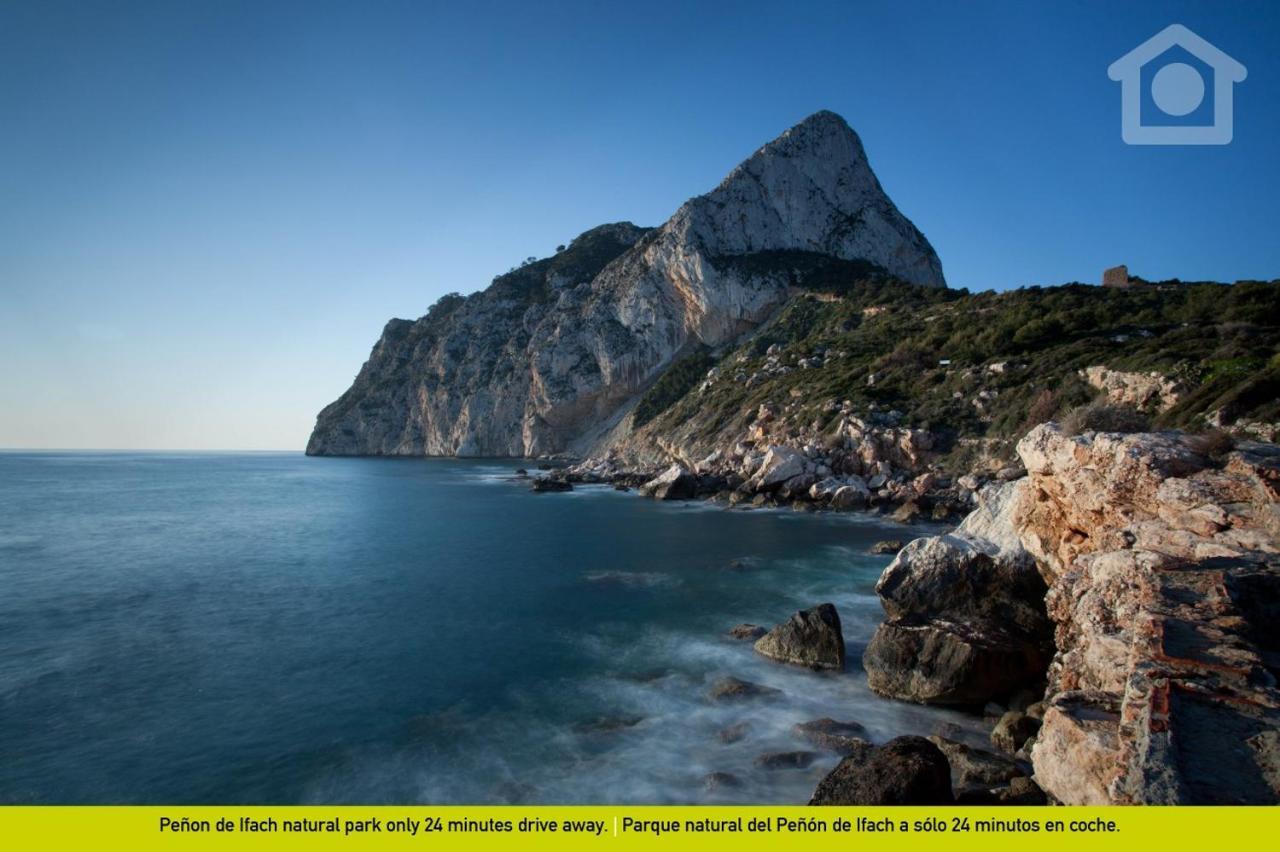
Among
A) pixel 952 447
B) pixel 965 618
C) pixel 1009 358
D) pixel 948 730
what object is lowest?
pixel 948 730

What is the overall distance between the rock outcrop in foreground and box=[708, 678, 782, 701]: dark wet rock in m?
1.83

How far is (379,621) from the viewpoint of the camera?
16250mm

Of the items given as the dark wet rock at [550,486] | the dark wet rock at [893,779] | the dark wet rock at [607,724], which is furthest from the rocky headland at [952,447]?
the dark wet rock at [607,724]

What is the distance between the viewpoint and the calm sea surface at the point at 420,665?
28.8 ft

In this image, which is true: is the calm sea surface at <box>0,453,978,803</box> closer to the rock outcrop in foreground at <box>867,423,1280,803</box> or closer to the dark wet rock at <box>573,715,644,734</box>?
the dark wet rock at <box>573,715,644,734</box>

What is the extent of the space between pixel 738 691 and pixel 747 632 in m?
3.09

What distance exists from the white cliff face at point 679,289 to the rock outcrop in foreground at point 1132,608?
211 ft

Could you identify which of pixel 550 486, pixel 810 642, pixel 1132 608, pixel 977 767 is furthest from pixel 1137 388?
pixel 550 486

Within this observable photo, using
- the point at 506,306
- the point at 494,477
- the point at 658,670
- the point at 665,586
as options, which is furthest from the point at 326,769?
the point at 506,306

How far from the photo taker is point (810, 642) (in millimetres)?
11969

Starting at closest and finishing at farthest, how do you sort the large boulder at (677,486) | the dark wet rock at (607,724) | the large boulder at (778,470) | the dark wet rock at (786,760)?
the dark wet rock at (786,760) → the dark wet rock at (607,724) → the large boulder at (778,470) → the large boulder at (677,486)

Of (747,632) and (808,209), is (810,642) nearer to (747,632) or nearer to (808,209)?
(747,632)

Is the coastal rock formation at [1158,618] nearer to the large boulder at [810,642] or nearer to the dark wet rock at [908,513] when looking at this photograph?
the large boulder at [810,642]

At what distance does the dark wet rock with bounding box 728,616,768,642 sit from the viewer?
13575 millimetres
